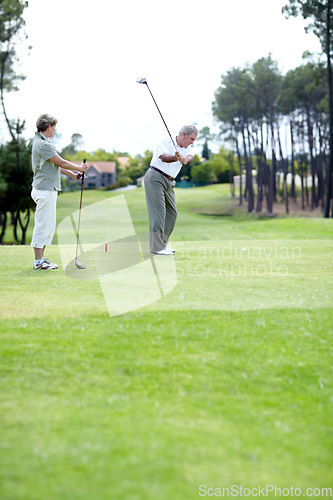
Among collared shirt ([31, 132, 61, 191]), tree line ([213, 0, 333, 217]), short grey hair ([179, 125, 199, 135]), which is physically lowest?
collared shirt ([31, 132, 61, 191])

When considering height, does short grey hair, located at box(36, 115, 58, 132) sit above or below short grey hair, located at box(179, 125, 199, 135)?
above

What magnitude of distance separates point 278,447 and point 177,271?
4.71 meters

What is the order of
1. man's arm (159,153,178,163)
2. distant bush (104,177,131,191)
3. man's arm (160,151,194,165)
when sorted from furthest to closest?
distant bush (104,177,131,191), man's arm (159,153,178,163), man's arm (160,151,194,165)

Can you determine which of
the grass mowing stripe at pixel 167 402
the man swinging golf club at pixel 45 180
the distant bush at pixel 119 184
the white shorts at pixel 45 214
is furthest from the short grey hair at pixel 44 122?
the distant bush at pixel 119 184

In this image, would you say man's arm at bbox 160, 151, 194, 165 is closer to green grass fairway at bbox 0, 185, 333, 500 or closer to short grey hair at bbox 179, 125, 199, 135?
short grey hair at bbox 179, 125, 199, 135

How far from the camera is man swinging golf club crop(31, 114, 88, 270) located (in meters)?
8.09

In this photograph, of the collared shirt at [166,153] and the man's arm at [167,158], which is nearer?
the man's arm at [167,158]

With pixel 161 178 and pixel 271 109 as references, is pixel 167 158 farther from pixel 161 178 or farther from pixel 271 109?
pixel 271 109

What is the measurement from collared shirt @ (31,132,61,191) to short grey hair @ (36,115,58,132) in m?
0.10

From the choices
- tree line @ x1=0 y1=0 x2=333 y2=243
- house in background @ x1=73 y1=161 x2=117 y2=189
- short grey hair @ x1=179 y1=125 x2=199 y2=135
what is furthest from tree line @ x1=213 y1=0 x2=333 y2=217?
house in background @ x1=73 y1=161 x2=117 y2=189

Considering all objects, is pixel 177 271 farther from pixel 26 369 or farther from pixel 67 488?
pixel 67 488

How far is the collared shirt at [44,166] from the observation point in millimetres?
8102

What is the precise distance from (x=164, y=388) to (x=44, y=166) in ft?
18.6

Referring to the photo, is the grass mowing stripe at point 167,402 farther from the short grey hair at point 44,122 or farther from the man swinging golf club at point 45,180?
the short grey hair at point 44,122
